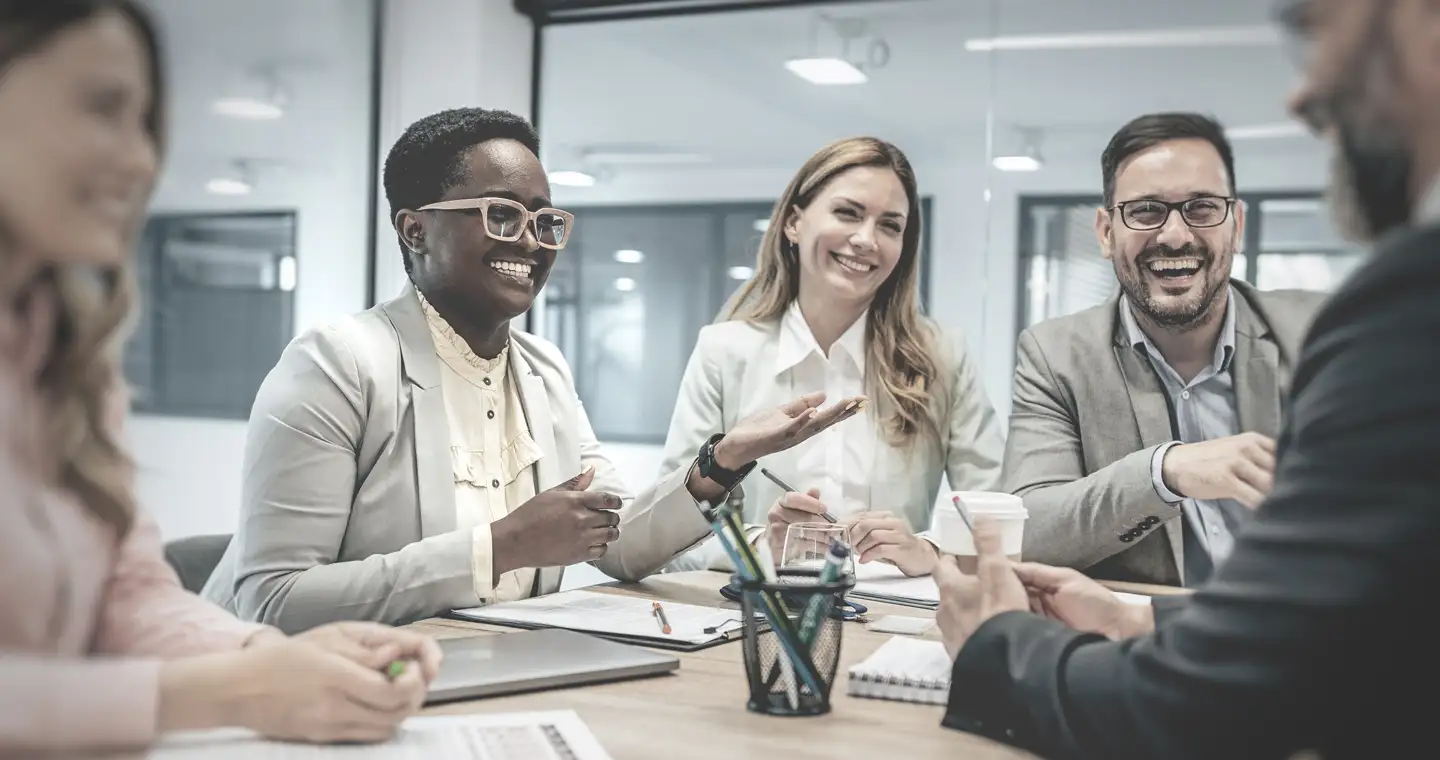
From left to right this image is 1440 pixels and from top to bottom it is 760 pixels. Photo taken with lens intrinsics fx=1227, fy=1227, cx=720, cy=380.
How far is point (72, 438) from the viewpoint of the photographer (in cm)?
89

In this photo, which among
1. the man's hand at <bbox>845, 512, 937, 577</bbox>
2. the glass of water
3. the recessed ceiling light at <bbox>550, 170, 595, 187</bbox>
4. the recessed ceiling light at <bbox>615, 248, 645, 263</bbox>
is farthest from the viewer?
the recessed ceiling light at <bbox>550, 170, 595, 187</bbox>

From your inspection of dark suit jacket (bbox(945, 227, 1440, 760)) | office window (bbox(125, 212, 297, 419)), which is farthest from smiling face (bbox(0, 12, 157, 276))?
office window (bbox(125, 212, 297, 419))

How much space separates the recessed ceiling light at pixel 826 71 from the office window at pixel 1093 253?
756mm

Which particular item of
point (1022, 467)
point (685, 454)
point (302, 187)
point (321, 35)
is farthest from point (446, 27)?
point (1022, 467)

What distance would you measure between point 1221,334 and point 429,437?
169 centimetres

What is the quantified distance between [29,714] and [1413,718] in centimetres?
91

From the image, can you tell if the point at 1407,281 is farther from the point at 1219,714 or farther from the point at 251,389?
the point at 251,389

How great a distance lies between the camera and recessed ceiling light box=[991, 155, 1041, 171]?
4.09m

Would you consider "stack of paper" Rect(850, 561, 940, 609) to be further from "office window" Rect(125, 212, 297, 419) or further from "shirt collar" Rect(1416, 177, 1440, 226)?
"office window" Rect(125, 212, 297, 419)

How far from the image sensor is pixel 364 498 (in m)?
2.07

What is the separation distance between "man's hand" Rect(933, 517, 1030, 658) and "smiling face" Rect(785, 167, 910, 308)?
1.88 m

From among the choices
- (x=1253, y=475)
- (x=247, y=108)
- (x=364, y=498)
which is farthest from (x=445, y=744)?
(x=247, y=108)

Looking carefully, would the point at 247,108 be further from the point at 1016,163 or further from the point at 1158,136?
the point at 1158,136

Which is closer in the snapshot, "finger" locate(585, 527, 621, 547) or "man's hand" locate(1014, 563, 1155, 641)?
"man's hand" locate(1014, 563, 1155, 641)
